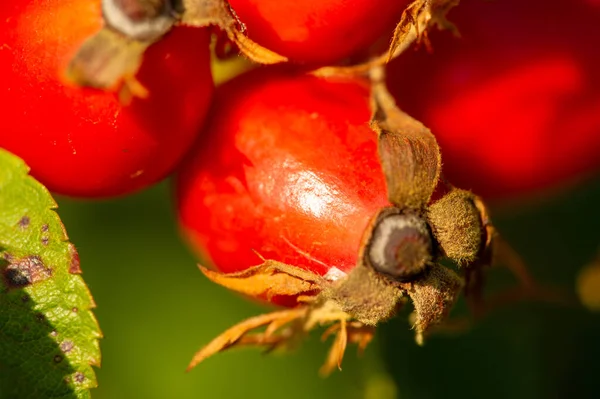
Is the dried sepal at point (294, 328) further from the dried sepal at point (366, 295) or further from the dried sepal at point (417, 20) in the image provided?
the dried sepal at point (417, 20)

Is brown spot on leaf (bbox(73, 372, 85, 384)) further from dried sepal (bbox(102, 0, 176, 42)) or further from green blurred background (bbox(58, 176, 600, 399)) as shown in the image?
green blurred background (bbox(58, 176, 600, 399))

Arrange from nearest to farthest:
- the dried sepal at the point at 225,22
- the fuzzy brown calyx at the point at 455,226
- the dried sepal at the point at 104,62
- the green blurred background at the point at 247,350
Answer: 1. the dried sepal at the point at 104,62
2. the dried sepal at the point at 225,22
3. the fuzzy brown calyx at the point at 455,226
4. the green blurred background at the point at 247,350

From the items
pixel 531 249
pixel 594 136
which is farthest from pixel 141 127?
pixel 531 249

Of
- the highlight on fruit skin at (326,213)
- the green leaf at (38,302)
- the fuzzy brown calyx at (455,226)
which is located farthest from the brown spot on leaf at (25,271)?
the fuzzy brown calyx at (455,226)

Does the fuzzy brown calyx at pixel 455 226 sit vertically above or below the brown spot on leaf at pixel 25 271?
above

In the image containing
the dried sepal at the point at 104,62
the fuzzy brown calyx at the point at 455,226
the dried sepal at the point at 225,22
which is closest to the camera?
the dried sepal at the point at 104,62

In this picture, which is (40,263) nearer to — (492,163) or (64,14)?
(64,14)

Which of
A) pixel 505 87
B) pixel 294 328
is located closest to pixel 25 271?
pixel 294 328
